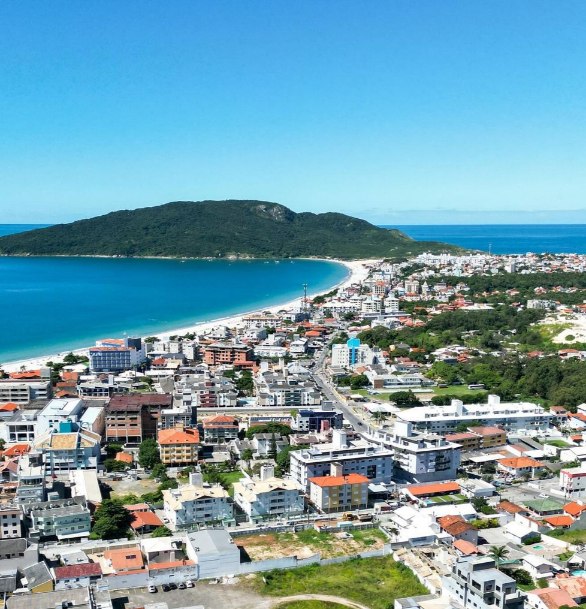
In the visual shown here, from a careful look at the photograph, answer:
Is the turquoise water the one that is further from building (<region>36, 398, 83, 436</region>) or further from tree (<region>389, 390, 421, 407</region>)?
tree (<region>389, 390, 421, 407</region>)

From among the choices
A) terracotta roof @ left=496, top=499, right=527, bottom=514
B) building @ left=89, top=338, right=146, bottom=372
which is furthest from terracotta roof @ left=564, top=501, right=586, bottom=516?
building @ left=89, top=338, right=146, bottom=372

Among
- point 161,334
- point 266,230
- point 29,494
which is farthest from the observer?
point 266,230

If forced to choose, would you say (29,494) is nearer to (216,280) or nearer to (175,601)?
(175,601)

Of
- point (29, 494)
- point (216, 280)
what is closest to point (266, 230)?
point (216, 280)

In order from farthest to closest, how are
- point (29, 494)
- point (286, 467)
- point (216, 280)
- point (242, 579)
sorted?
1. point (216, 280)
2. point (286, 467)
3. point (29, 494)
4. point (242, 579)

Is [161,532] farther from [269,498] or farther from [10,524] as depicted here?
[10,524]

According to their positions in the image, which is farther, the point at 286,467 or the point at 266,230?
the point at 266,230
